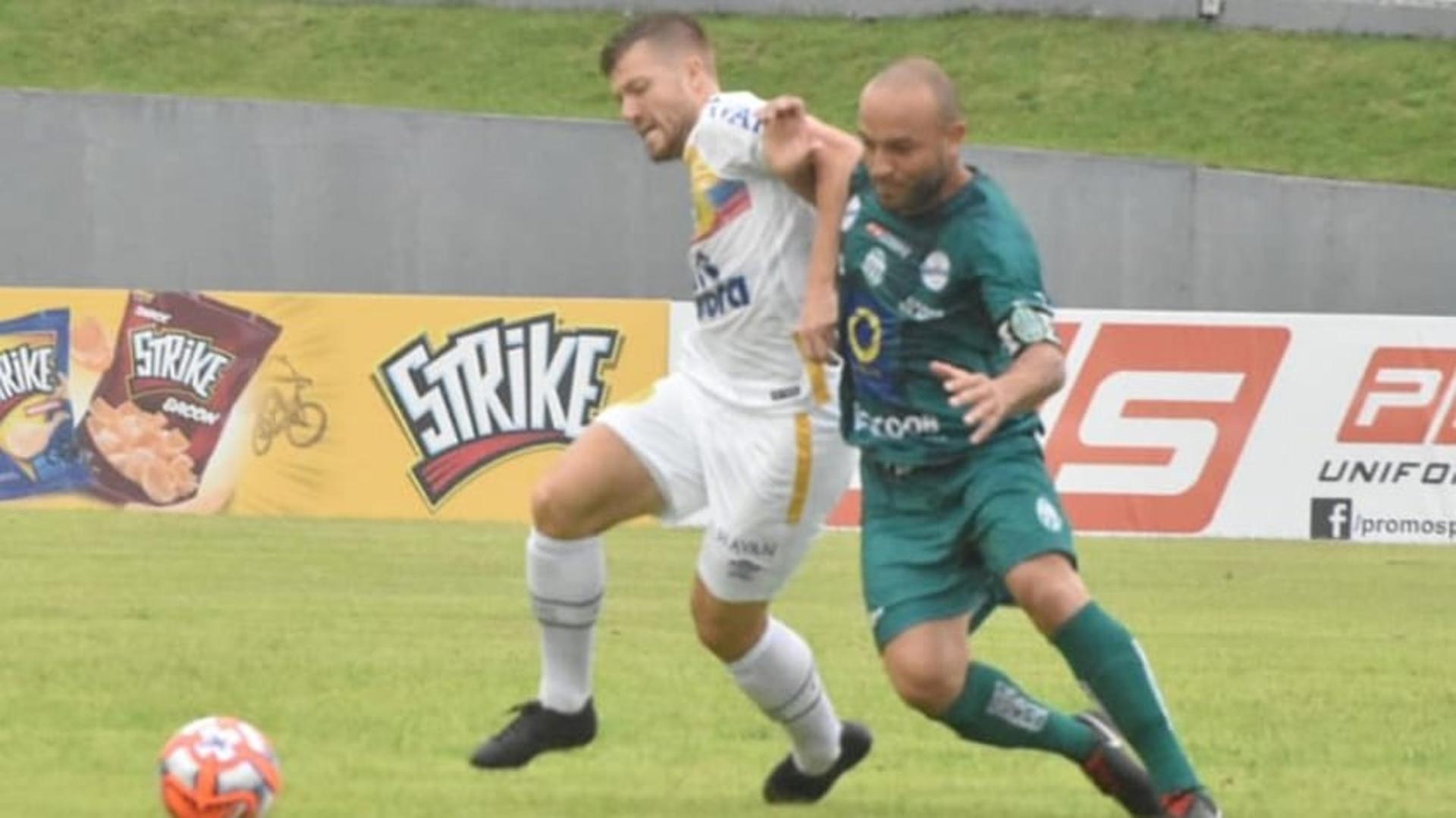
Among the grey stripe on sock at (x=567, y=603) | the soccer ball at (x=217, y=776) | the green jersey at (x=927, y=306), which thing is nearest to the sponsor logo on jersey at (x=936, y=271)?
the green jersey at (x=927, y=306)

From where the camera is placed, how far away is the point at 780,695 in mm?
9102

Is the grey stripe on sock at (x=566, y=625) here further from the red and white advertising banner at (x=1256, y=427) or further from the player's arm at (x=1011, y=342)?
the red and white advertising banner at (x=1256, y=427)

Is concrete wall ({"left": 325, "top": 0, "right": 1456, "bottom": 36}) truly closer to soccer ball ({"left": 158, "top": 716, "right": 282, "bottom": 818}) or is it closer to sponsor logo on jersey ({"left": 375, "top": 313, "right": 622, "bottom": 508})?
sponsor logo on jersey ({"left": 375, "top": 313, "right": 622, "bottom": 508})

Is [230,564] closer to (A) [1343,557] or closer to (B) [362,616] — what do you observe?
(B) [362,616]

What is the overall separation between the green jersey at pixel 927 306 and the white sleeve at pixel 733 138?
0.41m

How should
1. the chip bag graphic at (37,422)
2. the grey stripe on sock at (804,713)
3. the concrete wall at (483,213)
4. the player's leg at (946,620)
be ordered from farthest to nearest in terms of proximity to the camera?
the concrete wall at (483,213), the chip bag graphic at (37,422), the grey stripe on sock at (804,713), the player's leg at (946,620)

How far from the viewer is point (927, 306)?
8180 mm

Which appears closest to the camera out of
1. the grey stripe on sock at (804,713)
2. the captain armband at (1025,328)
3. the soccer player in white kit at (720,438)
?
the captain armband at (1025,328)

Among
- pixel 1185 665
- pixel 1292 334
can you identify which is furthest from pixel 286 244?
pixel 1185 665

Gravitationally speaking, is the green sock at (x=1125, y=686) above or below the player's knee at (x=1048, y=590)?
below

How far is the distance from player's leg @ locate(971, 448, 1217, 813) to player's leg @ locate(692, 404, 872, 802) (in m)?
0.94

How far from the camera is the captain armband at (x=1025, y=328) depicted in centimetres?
784

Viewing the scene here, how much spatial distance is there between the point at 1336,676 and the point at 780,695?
200 inches

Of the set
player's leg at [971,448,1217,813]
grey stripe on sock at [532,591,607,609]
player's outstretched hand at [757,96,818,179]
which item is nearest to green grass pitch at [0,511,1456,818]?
grey stripe on sock at [532,591,607,609]
